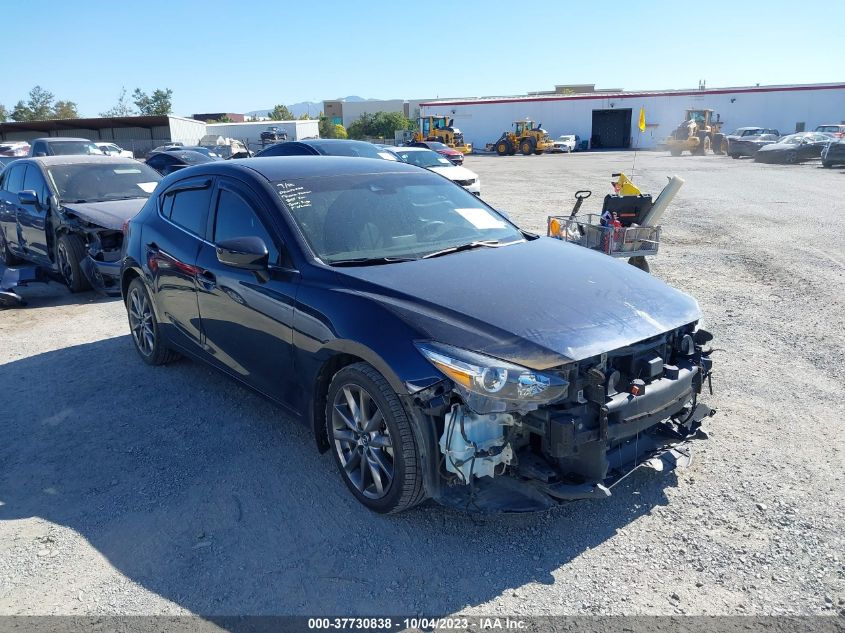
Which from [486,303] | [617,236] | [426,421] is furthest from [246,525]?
[617,236]

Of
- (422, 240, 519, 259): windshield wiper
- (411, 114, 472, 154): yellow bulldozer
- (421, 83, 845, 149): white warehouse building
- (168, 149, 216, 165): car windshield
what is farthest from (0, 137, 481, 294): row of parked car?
(421, 83, 845, 149): white warehouse building

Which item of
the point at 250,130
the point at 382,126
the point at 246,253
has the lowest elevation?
the point at 246,253

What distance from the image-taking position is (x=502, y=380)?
2906mm

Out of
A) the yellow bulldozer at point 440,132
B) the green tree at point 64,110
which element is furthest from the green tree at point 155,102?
the yellow bulldozer at point 440,132

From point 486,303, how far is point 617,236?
5.07 m

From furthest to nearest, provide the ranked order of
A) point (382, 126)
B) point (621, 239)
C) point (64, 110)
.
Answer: point (64, 110) → point (382, 126) → point (621, 239)

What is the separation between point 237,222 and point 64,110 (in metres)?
112

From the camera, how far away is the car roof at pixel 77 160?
352 inches

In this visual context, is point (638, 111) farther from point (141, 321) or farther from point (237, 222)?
point (237, 222)

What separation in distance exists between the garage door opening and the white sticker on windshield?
60.0m

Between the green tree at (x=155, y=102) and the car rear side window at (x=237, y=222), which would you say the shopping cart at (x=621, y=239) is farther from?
the green tree at (x=155, y=102)

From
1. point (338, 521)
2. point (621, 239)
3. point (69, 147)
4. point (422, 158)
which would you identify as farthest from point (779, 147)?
point (338, 521)

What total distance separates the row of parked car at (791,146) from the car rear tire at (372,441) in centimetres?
3102

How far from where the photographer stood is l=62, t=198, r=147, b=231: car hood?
7.92 m
